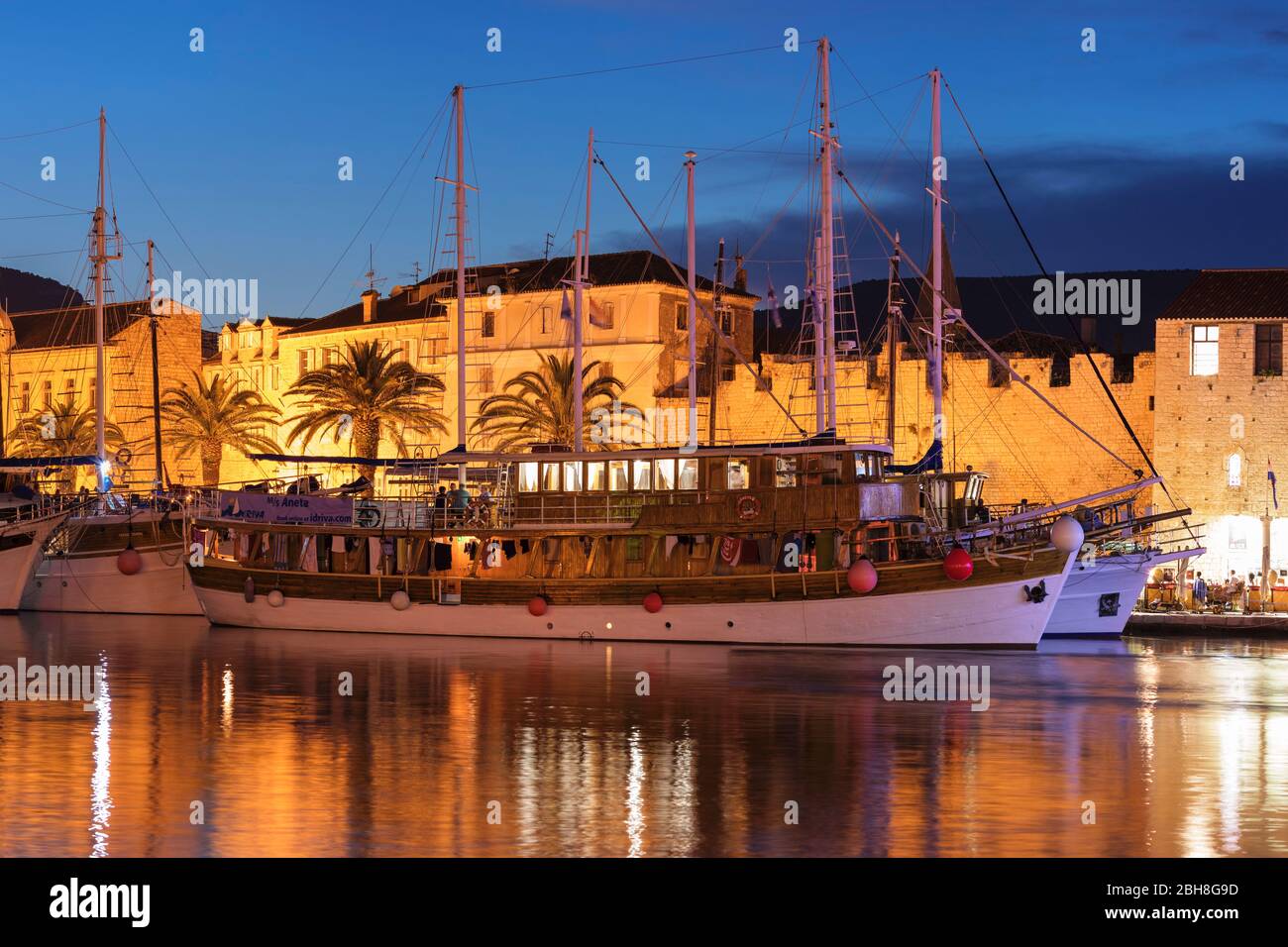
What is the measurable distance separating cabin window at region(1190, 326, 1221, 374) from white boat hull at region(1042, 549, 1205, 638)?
9506 millimetres

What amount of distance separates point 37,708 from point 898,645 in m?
16.8

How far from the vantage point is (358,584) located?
131 ft

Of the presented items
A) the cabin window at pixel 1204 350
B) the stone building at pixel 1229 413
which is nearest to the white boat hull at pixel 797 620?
the stone building at pixel 1229 413

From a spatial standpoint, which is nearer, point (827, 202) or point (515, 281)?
point (827, 202)

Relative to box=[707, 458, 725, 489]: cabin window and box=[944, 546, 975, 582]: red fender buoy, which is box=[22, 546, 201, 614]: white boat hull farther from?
box=[944, 546, 975, 582]: red fender buoy

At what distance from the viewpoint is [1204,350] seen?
47.0 meters

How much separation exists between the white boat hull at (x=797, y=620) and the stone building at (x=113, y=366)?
1521 inches

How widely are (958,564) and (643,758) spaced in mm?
13894

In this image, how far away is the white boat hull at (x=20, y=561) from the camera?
152ft

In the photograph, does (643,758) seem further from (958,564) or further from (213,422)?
(213,422)

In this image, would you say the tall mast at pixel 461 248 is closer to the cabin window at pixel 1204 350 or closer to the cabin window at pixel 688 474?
the cabin window at pixel 688 474

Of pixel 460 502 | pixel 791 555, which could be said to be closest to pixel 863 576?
pixel 791 555

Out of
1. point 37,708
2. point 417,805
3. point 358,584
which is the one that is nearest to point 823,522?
point 358,584
